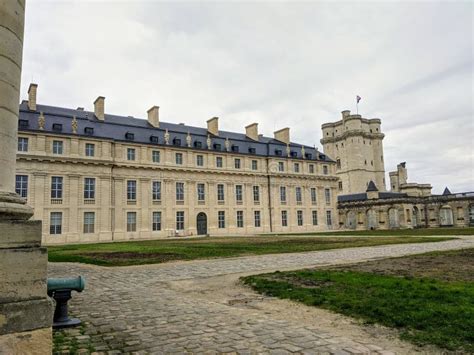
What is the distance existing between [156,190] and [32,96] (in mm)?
17120

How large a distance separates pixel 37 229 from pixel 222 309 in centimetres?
395

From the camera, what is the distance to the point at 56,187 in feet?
126

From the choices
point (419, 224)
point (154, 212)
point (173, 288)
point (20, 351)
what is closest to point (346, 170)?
point (419, 224)

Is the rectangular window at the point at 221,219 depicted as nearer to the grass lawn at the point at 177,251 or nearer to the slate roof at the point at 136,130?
the slate roof at the point at 136,130

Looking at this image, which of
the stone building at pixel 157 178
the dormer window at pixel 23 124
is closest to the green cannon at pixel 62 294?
the stone building at pixel 157 178

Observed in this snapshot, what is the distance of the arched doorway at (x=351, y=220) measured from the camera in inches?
2453

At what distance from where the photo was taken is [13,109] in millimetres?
4895

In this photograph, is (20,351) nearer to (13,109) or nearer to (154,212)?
(13,109)

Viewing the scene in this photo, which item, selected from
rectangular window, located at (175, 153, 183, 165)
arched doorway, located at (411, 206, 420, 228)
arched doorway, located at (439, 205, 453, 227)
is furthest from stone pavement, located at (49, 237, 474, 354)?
arched doorway, located at (439, 205, 453, 227)

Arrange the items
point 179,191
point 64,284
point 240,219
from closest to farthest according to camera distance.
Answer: point 64,284, point 179,191, point 240,219

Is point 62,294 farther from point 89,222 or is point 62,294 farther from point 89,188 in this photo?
point 89,188

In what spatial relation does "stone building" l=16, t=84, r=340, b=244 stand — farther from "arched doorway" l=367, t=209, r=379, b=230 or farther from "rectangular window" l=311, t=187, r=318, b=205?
"arched doorway" l=367, t=209, r=379, b=230

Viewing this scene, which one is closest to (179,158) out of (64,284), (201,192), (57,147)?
(201,192)

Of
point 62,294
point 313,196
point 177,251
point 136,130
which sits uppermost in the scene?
point 136,130
